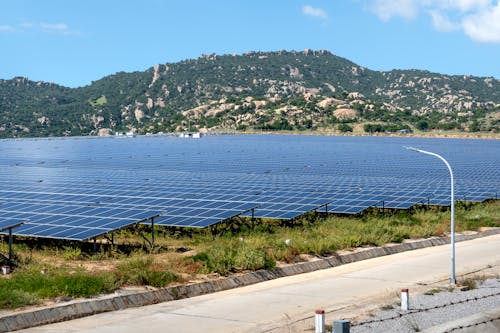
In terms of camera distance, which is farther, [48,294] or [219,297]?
[219,297]

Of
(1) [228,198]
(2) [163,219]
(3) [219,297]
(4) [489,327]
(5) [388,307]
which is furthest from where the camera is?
(1) [228,198]

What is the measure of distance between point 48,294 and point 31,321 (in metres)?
1.61

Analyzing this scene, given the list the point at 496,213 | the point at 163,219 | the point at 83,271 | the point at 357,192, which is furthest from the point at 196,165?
the point at 83,271

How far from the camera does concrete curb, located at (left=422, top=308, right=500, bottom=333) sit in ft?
44.7

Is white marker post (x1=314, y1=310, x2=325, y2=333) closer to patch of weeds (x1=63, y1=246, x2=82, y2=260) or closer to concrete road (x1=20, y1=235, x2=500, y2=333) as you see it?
concrete road (x1=20, y1=235, x2=500, y2=333)

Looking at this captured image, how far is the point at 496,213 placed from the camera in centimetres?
3791

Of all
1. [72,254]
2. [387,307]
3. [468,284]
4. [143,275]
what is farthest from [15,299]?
[468,284]

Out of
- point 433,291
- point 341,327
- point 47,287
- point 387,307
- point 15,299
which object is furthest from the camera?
point 433,291

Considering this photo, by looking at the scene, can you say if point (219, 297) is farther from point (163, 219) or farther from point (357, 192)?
point (357, 192)

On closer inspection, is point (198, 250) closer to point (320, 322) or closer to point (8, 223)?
point (8, 223)

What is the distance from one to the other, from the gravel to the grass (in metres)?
5.88

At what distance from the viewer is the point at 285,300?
1783 centimetres

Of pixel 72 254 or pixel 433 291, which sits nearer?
pixel 433 291

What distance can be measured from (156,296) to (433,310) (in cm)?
682
